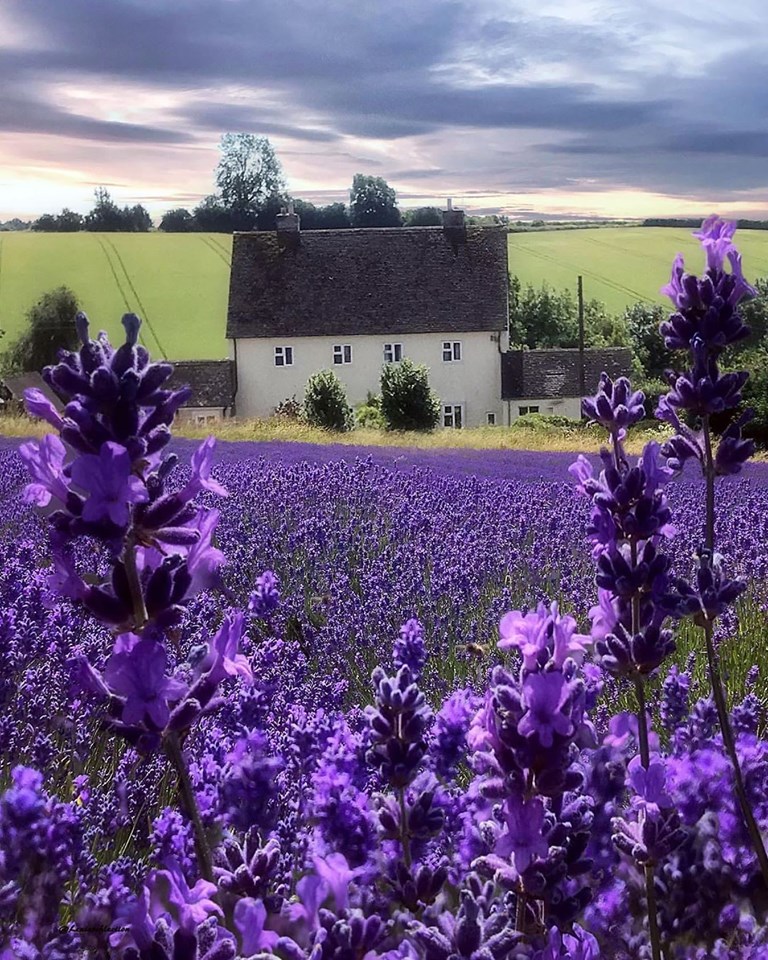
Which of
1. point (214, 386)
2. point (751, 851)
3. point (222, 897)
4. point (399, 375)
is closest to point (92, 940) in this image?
point (222, 897)

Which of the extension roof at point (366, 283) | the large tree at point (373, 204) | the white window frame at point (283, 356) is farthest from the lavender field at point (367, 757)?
the large tree at point (373, 204)

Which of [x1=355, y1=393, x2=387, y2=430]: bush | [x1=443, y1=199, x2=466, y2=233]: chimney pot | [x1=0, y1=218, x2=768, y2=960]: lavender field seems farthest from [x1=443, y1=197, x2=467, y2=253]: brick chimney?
[x1=0, y1=218, x2=768, y2=960]: lavender field

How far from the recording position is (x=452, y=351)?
71.8 feet

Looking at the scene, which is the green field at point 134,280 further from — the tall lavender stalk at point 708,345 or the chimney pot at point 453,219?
the tall lavender stalk at point 708,345

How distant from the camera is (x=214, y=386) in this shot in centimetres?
2106

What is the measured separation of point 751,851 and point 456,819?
1.04 ft

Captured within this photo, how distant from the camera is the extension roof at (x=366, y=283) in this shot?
2170 cm

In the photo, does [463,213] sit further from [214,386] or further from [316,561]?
[316,561]

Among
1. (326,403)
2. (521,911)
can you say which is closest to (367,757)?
(521,911)

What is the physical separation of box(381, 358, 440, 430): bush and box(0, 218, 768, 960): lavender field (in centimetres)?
1773

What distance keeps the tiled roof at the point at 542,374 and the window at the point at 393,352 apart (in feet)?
7.46

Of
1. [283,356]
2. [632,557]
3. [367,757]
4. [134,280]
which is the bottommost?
[367,757]

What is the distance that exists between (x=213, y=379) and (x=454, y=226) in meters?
6.38

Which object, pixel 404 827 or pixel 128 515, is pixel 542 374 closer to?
pixel 404 827
